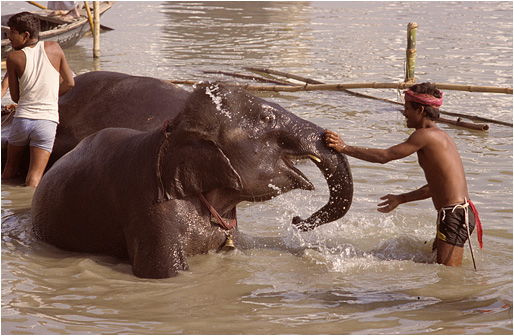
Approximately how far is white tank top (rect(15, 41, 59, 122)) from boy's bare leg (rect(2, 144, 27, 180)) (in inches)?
16.2

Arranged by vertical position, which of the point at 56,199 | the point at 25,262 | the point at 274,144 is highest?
the point at 274,144

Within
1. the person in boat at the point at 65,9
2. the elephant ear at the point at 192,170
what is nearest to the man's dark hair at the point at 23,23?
the elephant ear at the point at 192,170

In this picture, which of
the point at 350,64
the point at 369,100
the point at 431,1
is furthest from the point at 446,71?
the point at 431,1

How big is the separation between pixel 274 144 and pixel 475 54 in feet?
45.2

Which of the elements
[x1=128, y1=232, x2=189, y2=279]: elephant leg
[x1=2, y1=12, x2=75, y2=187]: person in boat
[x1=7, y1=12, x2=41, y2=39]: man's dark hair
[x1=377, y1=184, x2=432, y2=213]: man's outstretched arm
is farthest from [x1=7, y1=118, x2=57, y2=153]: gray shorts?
[x1=377, y1=184, x2=432, y2=213]: man's outstretched arm

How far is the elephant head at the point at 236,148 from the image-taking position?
4539 mm

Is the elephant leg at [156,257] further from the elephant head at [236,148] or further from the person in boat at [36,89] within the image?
the person in boat at [36,89]

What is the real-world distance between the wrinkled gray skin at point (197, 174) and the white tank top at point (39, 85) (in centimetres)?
231

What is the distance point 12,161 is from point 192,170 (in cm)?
353

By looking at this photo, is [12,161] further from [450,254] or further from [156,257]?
[450,254]

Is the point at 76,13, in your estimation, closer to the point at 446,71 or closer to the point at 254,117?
the point at 446,71

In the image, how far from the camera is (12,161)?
745 cm

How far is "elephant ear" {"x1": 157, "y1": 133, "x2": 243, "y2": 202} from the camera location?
4.54 m

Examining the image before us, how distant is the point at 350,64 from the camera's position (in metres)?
16.2
